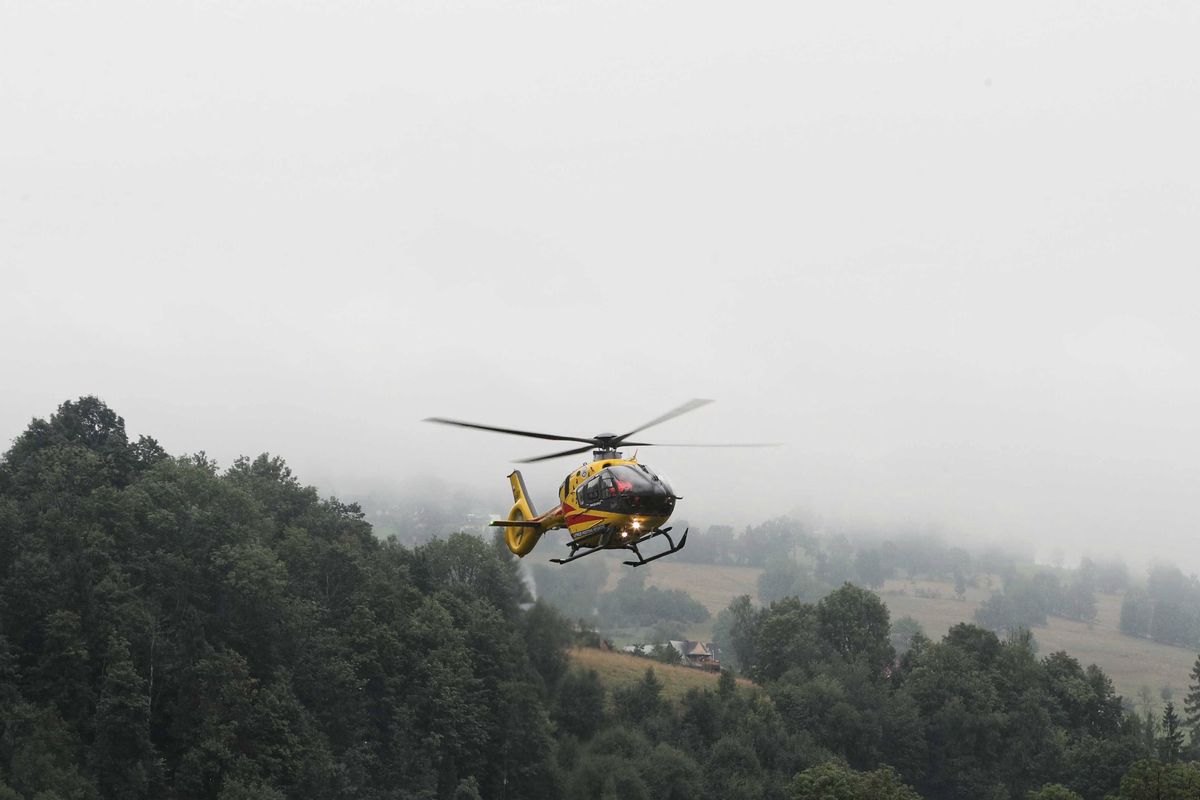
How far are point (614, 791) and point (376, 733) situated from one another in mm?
20819

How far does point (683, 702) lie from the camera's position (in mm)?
120500

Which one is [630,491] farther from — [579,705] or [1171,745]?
[1171,745]

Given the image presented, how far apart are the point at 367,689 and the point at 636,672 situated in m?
31.8

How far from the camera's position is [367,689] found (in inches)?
3912

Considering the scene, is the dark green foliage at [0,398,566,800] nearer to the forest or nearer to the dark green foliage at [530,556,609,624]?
the forest

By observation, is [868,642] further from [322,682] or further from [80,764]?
[80,764]

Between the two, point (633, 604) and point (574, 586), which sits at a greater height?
point (574, 586)

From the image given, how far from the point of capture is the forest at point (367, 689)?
8081 cm

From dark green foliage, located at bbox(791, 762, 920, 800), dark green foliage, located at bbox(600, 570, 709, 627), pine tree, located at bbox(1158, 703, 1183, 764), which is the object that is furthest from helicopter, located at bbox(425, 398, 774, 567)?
pine tree, located at bbox(1158, 703, 1183, 764)

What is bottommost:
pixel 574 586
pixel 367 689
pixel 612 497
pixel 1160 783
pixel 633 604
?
pixel 367 689

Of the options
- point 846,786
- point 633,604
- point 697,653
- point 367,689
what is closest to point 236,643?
point 367,689

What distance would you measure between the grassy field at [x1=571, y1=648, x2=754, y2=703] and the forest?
1.18 metres

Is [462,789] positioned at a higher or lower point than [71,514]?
lower

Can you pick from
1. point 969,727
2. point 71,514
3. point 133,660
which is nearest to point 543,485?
point 133,660
